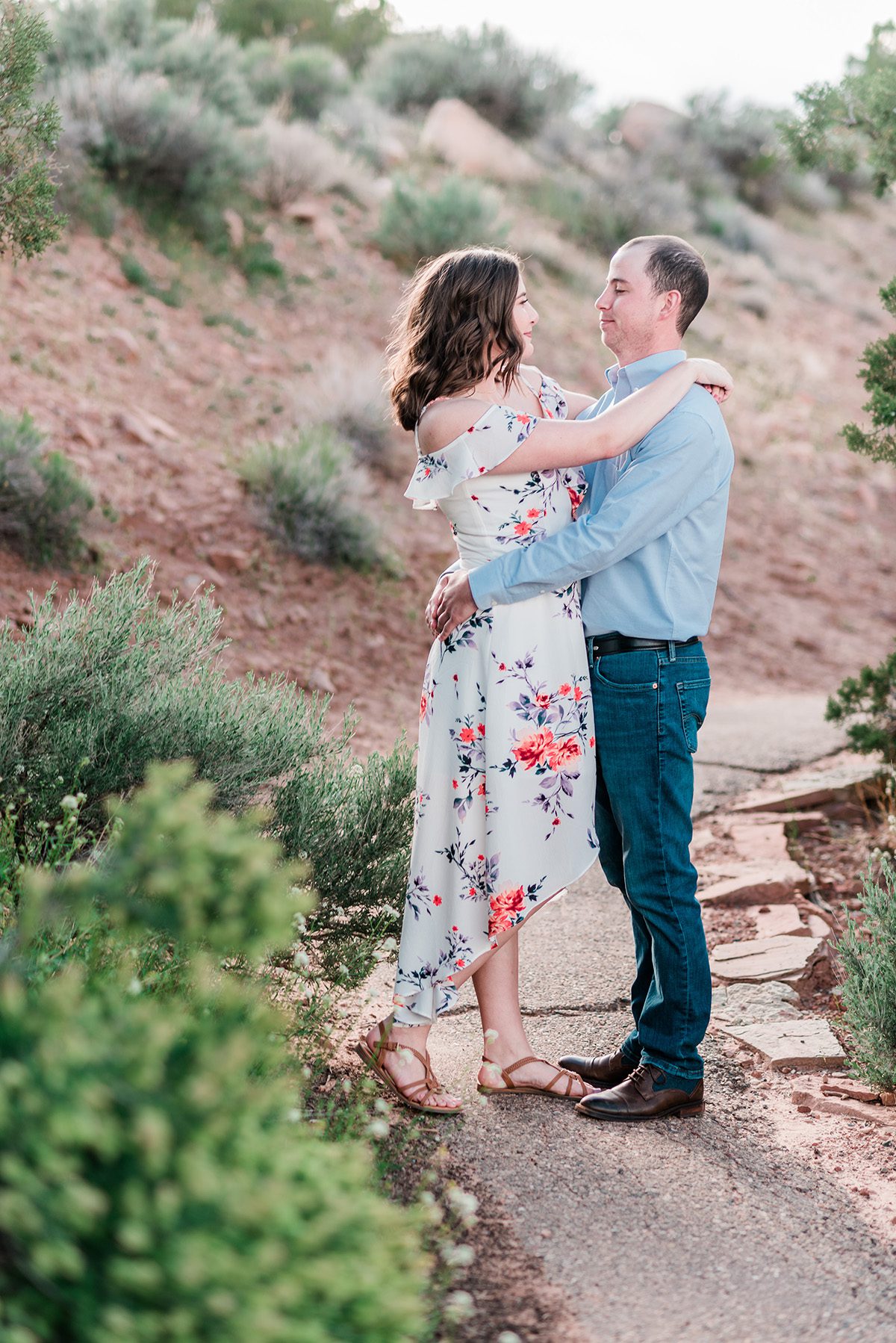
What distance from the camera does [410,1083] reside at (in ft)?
10.2

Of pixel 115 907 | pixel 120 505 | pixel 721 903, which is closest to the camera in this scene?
pixel 115 907

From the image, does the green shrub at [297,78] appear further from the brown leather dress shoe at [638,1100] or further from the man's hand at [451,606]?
the brown leather dress shoe at [638,1100]

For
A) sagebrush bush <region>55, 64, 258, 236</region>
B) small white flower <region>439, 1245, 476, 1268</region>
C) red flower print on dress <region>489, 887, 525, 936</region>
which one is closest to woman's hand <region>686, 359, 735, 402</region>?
red flower print on dress <region>489, 887, 525, 936</region>

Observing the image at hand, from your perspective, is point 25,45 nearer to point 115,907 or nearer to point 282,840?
point 282,840

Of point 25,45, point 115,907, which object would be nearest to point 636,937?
point 115,907

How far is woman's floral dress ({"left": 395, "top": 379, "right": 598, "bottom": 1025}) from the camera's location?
121 inches

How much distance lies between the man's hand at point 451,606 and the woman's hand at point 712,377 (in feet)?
2.73

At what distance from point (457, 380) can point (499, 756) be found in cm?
99

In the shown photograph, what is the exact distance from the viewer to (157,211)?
11352mm

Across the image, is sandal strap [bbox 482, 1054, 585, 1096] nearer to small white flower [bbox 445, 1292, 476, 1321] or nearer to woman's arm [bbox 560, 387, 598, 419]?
small white flower [bbox 445, 1292, 476, 1321]

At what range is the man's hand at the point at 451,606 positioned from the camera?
3.05 m

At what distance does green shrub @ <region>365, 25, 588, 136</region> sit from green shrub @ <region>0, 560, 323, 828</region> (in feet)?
58.7

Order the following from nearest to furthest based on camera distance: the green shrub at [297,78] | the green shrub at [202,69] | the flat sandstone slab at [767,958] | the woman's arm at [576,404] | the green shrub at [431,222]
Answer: the woman's arm at [576,404]
the flat sandstone slab at [767,958]
the green shrub at [202,69]
the green shrub at [431,222]
the green shrub at [297,78]

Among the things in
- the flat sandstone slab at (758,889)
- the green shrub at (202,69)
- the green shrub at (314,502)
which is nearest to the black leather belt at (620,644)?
the flat sandstone slab at (758,889)
